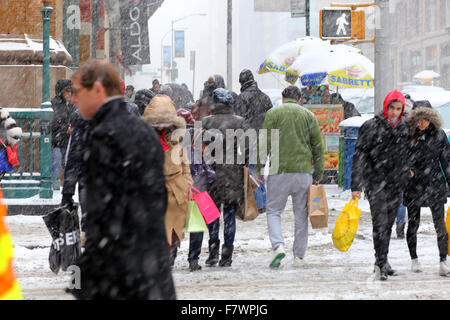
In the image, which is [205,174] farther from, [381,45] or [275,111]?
[381,45]

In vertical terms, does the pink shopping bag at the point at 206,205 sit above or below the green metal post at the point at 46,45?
below

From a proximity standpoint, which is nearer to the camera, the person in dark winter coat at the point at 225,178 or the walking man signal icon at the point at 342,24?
the person in dark winter coat at the point at 225,178

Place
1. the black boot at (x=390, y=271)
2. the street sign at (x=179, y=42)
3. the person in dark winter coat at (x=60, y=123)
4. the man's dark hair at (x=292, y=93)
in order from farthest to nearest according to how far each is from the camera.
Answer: the street sign at (x=179, y=42)
the person in dark winter coat at (x=60, y=123)
the man's dark hair at (x=292, y=93)
the black boot at (x=390, y=271)

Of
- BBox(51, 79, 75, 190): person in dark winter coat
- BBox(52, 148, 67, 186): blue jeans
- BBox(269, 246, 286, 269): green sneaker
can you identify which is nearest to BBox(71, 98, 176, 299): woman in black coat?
BBox(269, 246, 286, 269): green sneaker

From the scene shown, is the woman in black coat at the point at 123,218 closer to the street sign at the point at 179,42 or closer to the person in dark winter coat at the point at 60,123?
the person in dark winter coat at the point at 60,123

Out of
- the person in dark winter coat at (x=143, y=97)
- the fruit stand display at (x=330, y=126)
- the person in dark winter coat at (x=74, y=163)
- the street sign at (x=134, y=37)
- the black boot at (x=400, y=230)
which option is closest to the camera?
the person in dark winter coat at (x=74, y=163)

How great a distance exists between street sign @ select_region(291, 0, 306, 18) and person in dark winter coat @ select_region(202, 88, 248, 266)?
14833 mm

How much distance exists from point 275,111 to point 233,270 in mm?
1818

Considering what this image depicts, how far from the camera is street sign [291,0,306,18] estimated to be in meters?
23.3

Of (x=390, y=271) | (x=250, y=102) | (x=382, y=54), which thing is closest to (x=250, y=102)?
(x=250, y=102)

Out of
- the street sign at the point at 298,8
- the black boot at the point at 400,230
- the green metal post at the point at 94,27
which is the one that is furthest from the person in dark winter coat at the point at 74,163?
the green metal post at the point at 94,27

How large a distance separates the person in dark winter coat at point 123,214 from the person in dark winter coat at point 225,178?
5.06 metres

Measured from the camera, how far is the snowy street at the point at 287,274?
24.0ft
